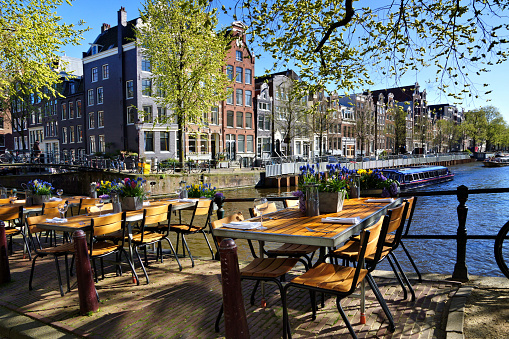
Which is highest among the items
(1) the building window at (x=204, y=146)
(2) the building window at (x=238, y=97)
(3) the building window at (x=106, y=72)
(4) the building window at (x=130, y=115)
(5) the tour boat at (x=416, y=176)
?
(3) the building window at (x=106, y=72)

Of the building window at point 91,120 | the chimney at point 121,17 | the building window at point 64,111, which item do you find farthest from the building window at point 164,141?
the building window at point 64,111

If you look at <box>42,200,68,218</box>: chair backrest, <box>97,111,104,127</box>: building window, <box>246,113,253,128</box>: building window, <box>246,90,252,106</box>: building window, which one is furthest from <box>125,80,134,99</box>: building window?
<box>42,200,68,218</box>: chair backrest

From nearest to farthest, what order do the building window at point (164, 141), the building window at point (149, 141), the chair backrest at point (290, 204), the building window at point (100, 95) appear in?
the chair backrest at point (290, 204)
the building window at point (149, 141)
the building window at point (164, 141)
the building window at point (100, 95)

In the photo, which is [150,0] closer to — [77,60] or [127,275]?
[127,275]

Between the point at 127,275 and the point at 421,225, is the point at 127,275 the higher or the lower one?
the higher one

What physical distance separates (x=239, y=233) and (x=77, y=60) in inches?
2015

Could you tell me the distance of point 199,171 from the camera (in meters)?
26.0

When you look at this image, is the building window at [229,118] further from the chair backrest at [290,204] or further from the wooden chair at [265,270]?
the wooden chair at [265,270]

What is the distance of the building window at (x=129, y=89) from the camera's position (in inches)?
1215

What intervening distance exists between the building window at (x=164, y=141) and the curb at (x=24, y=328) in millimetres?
27850

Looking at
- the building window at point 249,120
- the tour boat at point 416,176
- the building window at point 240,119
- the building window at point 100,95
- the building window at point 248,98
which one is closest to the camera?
the tour boat at point 416,176

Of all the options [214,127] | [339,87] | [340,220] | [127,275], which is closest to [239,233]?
[340,220]

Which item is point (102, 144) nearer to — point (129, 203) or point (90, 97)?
point (90, 97)

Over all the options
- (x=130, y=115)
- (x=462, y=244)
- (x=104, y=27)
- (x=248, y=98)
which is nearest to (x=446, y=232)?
(x=462, y=244)
